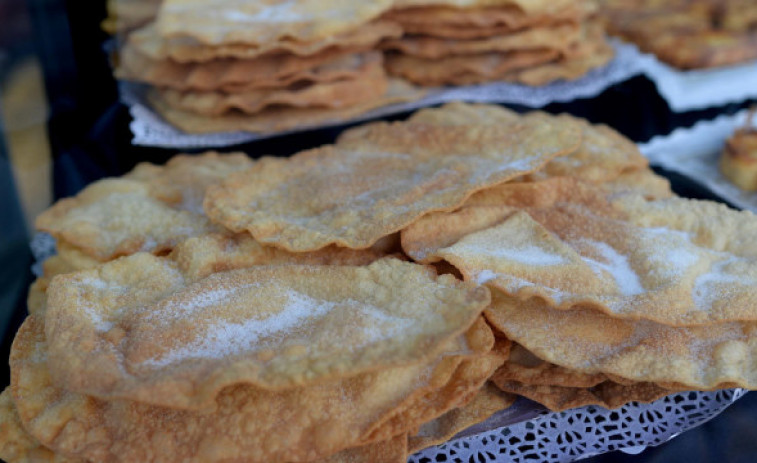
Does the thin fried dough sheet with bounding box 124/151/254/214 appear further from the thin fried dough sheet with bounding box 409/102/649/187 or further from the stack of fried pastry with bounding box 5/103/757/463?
the thin fried dough sheet with bounding box 409/102/649/187

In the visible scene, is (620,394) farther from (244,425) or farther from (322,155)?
(322,155)

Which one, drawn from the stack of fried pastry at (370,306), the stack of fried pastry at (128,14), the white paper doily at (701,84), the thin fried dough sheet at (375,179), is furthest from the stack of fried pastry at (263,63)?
the white paper doily at (701,84)

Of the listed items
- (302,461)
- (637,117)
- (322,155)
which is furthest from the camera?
(637,117)

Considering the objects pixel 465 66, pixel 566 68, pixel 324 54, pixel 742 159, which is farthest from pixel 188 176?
pixel 742 159

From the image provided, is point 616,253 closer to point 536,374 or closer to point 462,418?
point 536,374

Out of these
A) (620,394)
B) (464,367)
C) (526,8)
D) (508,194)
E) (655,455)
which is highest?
(526,8)

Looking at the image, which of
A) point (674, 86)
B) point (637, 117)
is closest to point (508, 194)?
point (637, 117)

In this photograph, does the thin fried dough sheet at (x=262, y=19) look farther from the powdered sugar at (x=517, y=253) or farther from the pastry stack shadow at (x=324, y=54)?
the powdered sugar at (x=517, y=253)
